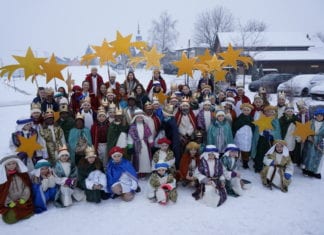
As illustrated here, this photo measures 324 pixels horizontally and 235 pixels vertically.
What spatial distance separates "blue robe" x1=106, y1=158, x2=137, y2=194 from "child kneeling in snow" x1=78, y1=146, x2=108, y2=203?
0.09 meters

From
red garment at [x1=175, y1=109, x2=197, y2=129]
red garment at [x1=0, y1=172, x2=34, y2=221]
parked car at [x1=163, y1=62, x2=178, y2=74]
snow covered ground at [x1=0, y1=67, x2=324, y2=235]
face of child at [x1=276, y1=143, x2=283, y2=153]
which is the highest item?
parked car at [x1=163, y1=62, x2=178, y2=74]

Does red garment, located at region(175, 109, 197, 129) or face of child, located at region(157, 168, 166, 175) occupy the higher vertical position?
red garment, located at region(175, 109, 197, 129)

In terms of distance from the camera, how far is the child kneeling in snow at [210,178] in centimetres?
488

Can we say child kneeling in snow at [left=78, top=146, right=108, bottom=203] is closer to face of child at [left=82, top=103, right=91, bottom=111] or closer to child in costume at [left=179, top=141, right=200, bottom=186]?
face of child at [left=82, top=103, right=91, bottom=111]

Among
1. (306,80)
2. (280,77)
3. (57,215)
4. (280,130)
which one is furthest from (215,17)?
(57,215)

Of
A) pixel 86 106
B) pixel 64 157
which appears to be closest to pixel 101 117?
pixel 86 106

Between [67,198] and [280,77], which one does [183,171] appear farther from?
[280,77]

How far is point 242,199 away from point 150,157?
2.03 m

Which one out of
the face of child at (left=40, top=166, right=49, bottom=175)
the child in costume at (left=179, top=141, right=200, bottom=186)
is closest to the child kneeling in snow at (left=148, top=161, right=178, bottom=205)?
the child in costume at (left=179, top=141, right=200, bottom=186)

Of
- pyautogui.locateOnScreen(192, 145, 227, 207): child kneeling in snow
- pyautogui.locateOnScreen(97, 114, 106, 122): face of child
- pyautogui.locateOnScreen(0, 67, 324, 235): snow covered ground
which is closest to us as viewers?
pyautogui.locateOnScreen(0, 67, 324, 235): snow covered ground

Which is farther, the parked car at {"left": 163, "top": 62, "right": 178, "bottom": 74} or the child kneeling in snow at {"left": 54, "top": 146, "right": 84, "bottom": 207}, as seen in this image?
the parked car at {"left": 163, "top": 62, "right": 178, "bottom": 74}

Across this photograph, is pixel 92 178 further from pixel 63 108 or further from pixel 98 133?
pixel 63 108

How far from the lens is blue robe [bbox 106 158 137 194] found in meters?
5.03

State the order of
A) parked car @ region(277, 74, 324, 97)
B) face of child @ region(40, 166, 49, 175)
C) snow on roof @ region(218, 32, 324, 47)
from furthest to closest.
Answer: snow on roof @ region(218, 32, 324, 47), parked car @ region(277, 74, 324, 97), face of child @ region(40, 166, 49, 175)
